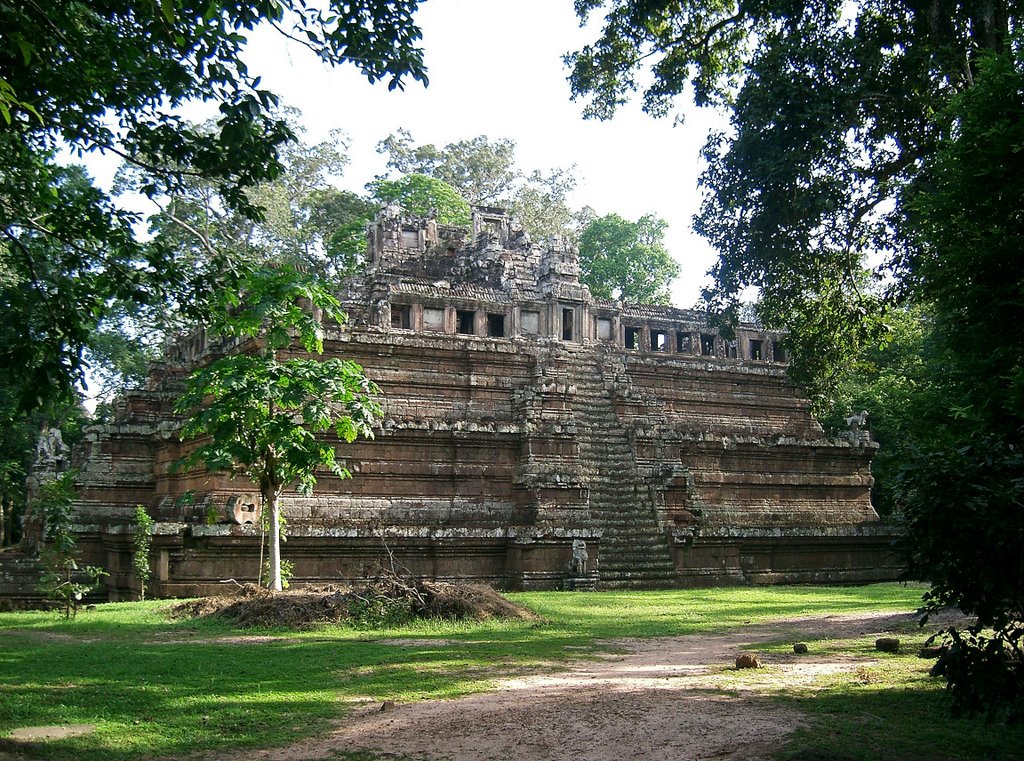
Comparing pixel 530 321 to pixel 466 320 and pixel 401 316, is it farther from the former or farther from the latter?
pixel 401 316

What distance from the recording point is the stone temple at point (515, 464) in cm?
1938

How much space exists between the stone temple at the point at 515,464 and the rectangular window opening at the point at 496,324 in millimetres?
69

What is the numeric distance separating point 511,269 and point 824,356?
13748 millimetres

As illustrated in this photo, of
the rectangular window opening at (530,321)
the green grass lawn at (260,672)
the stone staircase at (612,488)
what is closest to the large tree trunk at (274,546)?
the green grass lawn at (260,672)

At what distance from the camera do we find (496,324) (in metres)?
28.5

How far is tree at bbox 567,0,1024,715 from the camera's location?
6312mm

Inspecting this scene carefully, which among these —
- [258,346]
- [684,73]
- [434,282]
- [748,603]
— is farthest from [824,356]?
[434,282]

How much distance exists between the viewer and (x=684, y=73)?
1850cm

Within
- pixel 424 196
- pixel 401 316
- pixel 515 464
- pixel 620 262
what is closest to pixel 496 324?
pixel 401 316

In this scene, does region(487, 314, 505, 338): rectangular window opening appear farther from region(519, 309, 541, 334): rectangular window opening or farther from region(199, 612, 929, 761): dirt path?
region(199, 612, 929, 761): dirt path

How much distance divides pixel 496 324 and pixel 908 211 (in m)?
15.5

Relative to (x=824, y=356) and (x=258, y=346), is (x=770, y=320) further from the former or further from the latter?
(x=258, y=346)

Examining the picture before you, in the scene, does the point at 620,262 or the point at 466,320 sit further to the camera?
the point at 620,262

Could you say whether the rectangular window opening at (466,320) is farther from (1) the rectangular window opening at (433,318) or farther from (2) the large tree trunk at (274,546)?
(2) the large tree trunk at (274,546)
